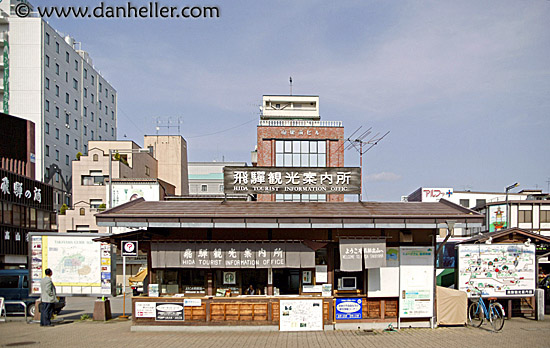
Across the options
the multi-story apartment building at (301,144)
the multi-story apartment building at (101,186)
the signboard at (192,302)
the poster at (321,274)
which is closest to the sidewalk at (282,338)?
the signboard at (192,302)

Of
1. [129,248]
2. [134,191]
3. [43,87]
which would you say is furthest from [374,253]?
[43,87]

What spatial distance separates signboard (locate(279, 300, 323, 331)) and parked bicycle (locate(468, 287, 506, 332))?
5943 mm

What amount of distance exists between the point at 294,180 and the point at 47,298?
34.7 feet

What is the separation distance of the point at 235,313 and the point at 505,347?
8.81m

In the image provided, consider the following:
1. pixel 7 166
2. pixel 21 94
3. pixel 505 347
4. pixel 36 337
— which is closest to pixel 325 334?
pixel 505 347

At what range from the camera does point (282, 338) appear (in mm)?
14805

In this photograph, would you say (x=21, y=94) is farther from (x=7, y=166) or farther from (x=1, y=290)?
(x=1, y=290)

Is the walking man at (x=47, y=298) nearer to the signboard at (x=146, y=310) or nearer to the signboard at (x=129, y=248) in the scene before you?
the signboard at (x=129, y=248)

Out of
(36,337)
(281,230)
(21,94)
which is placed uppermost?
(21,94)

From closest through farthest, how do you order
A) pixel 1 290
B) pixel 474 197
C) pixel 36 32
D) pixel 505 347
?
pixel 505 347 < pixel 1 290 < pixel 36 32 < pixel 474 197

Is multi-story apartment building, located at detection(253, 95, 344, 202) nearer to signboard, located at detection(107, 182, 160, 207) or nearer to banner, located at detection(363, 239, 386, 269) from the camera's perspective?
signboard, located at detection(107, 182, 160, 207)

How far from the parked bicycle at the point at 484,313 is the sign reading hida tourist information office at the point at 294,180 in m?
6.29

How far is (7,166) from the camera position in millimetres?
39594

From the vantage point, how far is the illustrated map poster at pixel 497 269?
17.8 m
